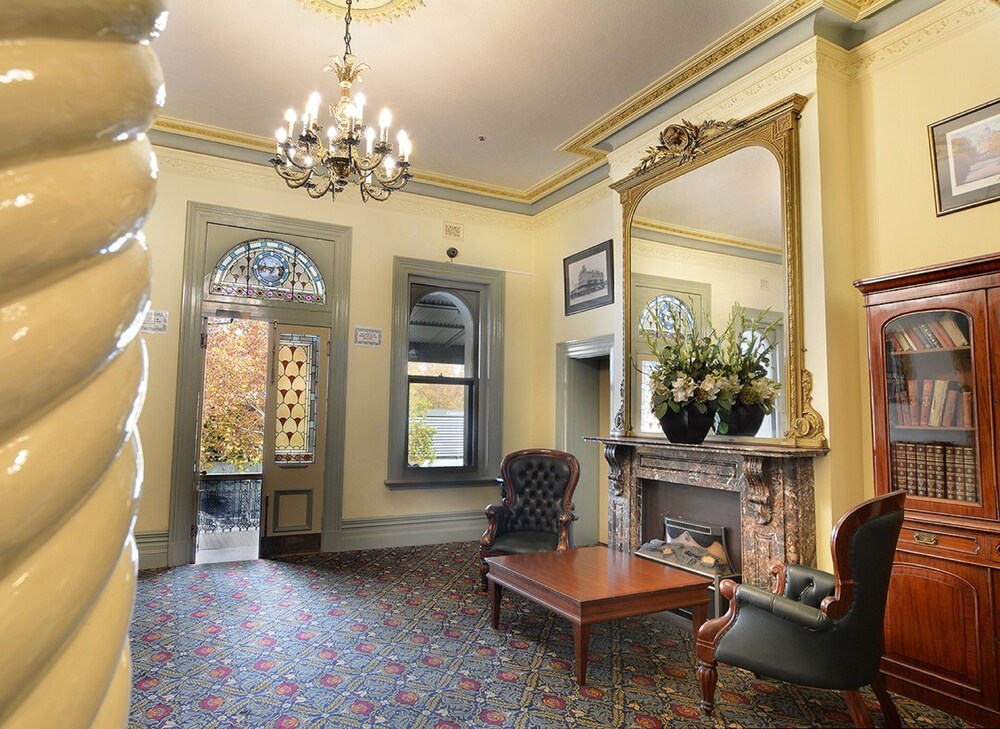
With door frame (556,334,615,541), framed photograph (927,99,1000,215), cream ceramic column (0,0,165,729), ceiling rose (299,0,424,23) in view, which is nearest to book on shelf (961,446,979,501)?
framed photograph (927,99,1000,215)

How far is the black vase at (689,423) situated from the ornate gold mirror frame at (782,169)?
542 mm

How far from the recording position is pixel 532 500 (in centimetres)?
518

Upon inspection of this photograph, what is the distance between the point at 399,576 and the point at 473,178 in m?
4.05

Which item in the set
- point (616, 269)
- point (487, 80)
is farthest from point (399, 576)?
point (487, 80)

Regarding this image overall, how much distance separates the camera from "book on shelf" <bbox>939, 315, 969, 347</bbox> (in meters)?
3.01

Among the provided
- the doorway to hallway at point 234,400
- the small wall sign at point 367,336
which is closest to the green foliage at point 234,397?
the doorway to hallway at point 234,400

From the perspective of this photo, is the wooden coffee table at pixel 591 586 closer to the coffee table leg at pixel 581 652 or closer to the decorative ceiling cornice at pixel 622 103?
the coffee table leg at pixel 581 652

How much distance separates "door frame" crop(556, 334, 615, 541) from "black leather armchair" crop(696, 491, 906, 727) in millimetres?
3798

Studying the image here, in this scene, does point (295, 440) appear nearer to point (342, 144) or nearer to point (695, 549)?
point (342, 144)

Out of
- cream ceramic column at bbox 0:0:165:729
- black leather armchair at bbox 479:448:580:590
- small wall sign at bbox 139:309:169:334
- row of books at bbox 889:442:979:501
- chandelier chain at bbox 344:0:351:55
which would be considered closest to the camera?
cream ceramic column at bbox 0:0:165:729

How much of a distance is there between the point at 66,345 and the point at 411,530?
6386 mm

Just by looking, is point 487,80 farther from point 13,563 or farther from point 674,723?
point 13,563

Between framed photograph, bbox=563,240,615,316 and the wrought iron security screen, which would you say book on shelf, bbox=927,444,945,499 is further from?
the wrought iron security screen

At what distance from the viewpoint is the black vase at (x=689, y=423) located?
167 inches
